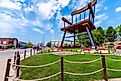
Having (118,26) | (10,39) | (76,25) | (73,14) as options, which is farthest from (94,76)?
(10,39)

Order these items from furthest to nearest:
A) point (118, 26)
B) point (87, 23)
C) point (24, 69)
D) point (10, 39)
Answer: point (10, 39), point (118, 26), point (87, 23), point (24, 69)

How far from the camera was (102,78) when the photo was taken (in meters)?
10.1

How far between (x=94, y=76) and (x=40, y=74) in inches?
115

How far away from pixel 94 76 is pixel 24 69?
486 centimetres

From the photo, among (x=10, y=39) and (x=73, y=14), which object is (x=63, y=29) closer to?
(x=73, y=14)

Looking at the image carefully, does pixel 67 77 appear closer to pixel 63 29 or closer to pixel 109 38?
pixel 63 29

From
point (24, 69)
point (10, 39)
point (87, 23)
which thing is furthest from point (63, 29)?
point (10, 39)

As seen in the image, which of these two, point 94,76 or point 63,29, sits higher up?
point 63,29

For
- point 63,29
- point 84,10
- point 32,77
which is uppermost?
point 84,10

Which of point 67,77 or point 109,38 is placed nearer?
point 67,77

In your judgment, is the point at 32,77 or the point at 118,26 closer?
the point at 32,77

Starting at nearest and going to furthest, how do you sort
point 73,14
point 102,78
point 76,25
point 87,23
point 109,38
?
1. point 102,78
2. point 87,23
3. point 76,25
4. point 73,14
5. point 109,38

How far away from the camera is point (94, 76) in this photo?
10.5 metres

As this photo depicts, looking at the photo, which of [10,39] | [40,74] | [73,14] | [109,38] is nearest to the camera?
[40,74]
